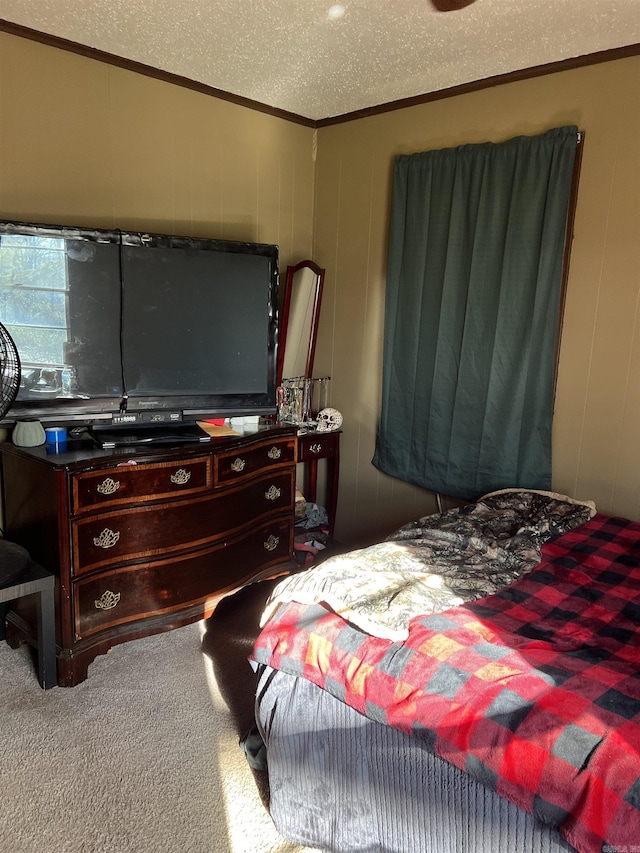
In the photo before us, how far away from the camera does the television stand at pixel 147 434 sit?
252 centimetres

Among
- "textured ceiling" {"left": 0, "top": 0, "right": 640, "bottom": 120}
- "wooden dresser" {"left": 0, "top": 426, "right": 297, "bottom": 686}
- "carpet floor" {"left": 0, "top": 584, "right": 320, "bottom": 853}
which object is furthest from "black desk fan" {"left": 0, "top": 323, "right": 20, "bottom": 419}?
"textured ceiling" {"left": 0, "top": 0, "right": 640, "bottom": 120}

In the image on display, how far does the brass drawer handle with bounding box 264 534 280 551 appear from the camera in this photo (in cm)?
303

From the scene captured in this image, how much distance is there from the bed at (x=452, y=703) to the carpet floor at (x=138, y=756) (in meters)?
0.21

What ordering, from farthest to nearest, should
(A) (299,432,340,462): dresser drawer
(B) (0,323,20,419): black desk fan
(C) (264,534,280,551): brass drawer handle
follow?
(A) (299,432,340,462): dresser drawer
(C) (264,534,280,551): brass drawer handle
(B) (0,323,20,419): black desk fan

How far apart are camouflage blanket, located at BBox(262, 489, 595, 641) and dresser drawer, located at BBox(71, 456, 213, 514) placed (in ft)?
2.60

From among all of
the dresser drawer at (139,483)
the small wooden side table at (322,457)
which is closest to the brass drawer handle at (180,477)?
the dresser drawer at (139,483)

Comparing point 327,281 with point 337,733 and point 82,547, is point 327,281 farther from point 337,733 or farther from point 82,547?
point 337,733

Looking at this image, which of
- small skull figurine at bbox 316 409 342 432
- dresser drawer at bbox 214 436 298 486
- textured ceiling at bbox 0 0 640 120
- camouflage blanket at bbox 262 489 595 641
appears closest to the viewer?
camouflage blanket at bbox 262 489 595 641

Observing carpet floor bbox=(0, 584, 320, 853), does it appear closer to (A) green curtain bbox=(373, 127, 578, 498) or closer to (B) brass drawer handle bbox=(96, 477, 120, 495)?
(B) brass drawer handle bbox=(96, 477, 120, 495)

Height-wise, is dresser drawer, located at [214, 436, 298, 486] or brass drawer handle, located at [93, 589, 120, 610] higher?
dresser drawer, located at [214, 436, 298, 486]

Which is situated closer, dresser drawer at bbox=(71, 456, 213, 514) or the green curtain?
dresser drawer at bbox=(71, 456, 213, 514)

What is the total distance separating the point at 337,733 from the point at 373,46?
98.0 inches

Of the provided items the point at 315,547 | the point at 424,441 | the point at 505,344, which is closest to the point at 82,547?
the point at 315,547

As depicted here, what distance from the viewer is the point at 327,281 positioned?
12.2 feet
